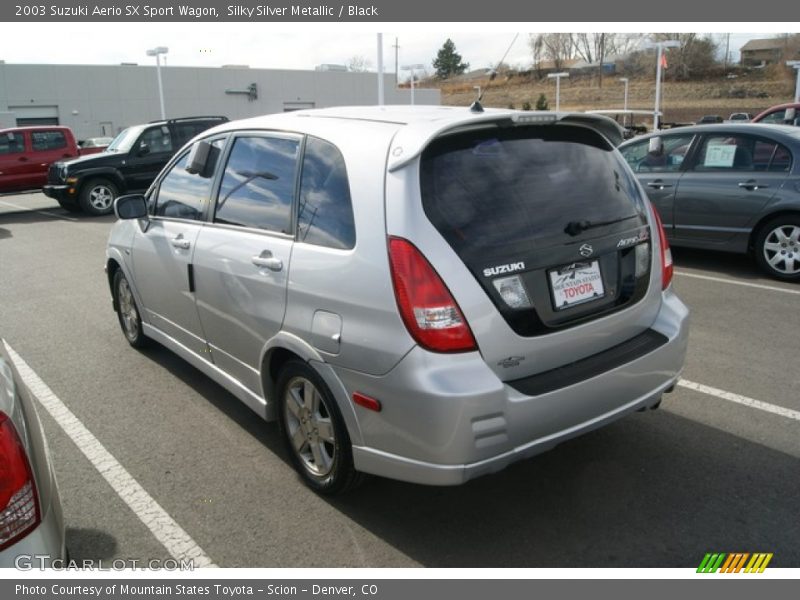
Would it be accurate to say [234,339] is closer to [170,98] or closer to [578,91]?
[170,98]

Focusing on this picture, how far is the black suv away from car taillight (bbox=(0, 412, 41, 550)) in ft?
46.9

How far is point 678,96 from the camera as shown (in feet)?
241

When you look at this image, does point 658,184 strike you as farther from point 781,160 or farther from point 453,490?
point 453,490

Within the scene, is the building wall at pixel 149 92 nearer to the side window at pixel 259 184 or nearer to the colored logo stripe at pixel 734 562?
the side window at pixel 259 184

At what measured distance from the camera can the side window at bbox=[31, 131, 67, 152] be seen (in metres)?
17.3

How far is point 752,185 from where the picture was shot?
24.1 ft

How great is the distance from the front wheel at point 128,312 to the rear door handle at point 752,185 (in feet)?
20.3

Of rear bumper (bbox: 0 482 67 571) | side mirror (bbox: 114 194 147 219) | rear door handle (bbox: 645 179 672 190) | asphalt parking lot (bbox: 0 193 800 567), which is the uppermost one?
side mirror (bbox: 114 194 147 219)

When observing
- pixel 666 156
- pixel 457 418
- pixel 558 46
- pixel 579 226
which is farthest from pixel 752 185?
pixel 558 46

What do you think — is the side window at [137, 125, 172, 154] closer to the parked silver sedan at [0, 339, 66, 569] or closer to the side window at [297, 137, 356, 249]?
the side window at [297, 137, 356, 249]

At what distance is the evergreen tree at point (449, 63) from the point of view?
94.4m

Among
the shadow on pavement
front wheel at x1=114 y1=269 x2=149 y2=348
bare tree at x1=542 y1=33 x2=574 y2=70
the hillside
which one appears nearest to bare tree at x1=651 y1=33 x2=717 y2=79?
the hillside

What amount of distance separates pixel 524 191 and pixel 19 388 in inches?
83.2

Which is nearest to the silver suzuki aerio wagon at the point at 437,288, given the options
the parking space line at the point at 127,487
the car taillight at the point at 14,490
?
the parking space line at the point at 127,487
